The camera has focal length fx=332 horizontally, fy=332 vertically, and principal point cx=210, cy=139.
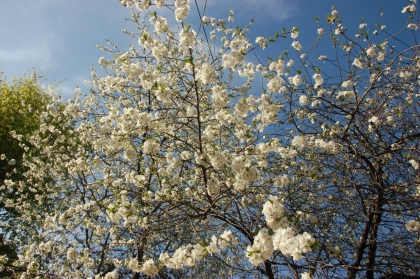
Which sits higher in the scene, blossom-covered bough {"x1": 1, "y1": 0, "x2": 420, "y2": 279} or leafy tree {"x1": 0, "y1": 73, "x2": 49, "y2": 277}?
leafy tree {"x1": 0, "y1": 73, "x2": 49, "y2": 277}

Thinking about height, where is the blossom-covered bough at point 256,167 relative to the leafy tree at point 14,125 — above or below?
below

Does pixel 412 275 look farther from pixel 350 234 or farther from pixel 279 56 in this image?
pixel 279 56

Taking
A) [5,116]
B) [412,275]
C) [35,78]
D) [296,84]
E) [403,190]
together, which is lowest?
[412,275]

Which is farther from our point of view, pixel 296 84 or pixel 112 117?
pixel 296 84

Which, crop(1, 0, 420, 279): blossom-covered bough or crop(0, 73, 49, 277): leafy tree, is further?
crop(0, 73, 49, 277): leafy tree

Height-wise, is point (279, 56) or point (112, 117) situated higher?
point (279, 56)

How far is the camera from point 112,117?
5000 millimetres

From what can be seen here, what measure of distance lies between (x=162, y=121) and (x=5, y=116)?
10959 millimetres

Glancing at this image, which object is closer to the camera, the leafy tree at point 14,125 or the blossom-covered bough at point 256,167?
the blossom-covered bough at point 256,167

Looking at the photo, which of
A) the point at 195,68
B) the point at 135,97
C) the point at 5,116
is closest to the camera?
the point at 195,68

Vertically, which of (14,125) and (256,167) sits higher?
(14,125)

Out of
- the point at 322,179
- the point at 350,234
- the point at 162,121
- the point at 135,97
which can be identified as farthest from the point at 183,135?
the point at 350,234

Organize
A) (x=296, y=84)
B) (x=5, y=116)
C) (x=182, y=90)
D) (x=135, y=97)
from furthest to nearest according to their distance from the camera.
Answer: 1. (x=5, y=116)
2. (x=135, y=97)
3. (x=182, y=90)
4. (x=296, y=84)

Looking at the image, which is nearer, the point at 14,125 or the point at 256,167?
the point at 256,167
